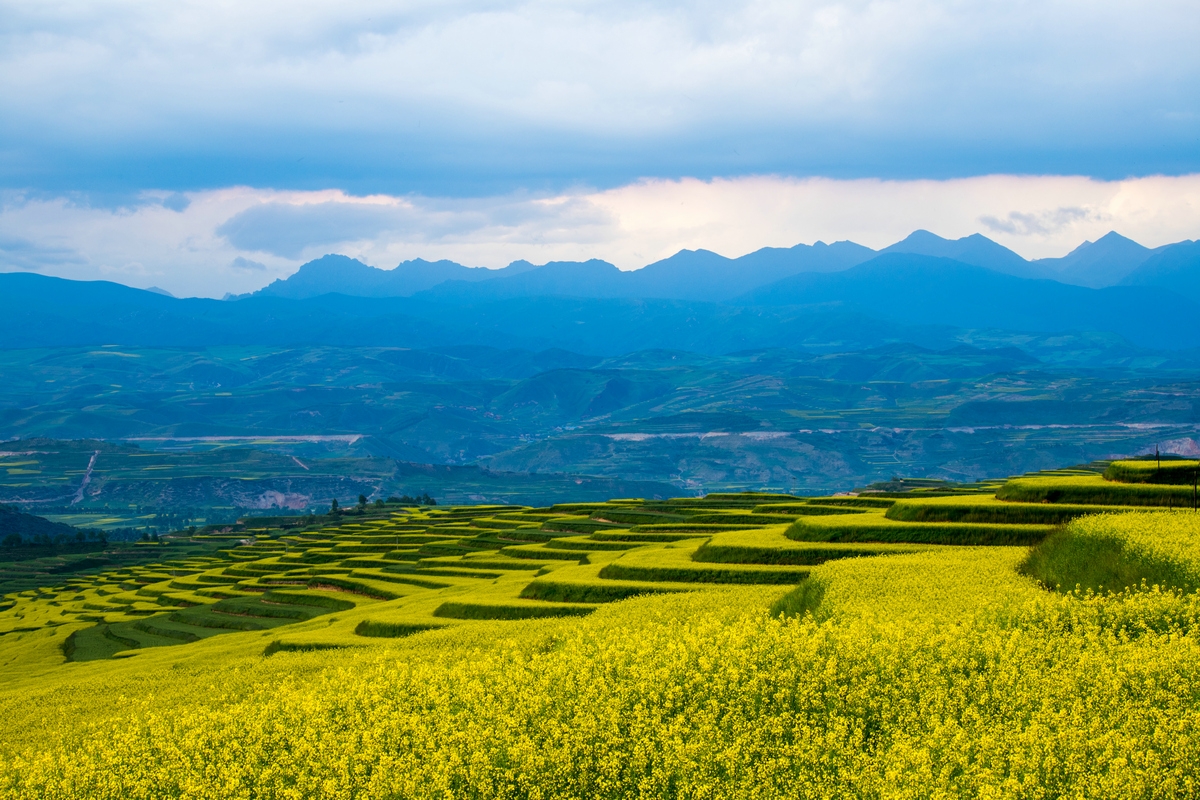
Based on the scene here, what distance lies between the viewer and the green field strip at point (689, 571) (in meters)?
47.4

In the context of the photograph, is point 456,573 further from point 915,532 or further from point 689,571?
point 915,532

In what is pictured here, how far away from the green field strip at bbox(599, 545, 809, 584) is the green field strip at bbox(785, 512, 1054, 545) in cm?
608

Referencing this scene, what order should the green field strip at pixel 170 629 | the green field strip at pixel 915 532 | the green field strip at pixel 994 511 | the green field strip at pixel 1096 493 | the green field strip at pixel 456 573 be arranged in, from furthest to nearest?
Answer: 1. the green field strip at pixel 456 573
2. the green field strip at pixel 170 629
3. the green field strip at pixel 994 511
4. the green field strip at pixel 1096 493
5. the green field strip at pixel 915 532

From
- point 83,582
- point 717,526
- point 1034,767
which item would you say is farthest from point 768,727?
point 83,582

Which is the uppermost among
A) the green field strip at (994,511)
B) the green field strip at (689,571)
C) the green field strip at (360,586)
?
the green field strip at (994,511)

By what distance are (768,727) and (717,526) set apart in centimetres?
5718

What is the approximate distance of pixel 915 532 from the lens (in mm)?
52344

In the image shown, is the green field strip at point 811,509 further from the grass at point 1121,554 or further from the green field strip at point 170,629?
the green field strip at point 170,629

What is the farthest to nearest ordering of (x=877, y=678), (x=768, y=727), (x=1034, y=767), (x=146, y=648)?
(x=146, y=648), (x=877, y=678), (x=768, y=727), (x=1034, y=767)

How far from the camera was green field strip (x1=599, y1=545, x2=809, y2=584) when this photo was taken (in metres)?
47.4

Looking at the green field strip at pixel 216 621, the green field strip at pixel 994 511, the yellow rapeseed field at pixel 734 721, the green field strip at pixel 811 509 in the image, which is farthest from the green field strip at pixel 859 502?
the yellow rapeseed field at pixel 734 721

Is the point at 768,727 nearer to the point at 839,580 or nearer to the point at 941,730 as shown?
the point at 941,730

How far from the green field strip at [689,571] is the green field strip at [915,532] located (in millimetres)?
6079

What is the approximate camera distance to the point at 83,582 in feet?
381
